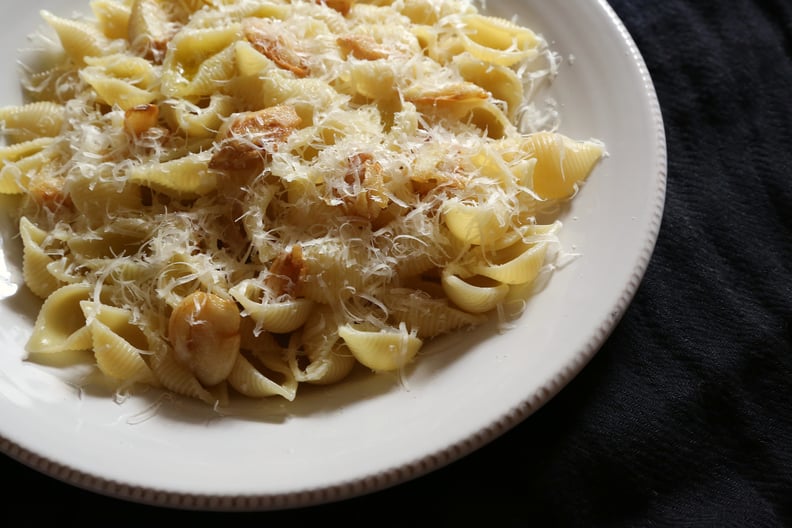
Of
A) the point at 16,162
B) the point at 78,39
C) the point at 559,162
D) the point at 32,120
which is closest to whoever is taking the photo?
the point at 559,162

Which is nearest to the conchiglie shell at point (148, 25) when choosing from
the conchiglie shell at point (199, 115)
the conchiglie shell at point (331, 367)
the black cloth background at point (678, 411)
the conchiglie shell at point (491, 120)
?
the conchiglie shell at point (199, 115)

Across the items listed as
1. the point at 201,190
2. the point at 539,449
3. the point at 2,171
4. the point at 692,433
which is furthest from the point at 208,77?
the point at 692,433

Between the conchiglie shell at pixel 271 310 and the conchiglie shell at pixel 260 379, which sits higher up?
the conchiglie shell at pixel 271 310

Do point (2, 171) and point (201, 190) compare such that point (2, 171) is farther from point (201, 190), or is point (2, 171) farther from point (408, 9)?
point (408, 9)

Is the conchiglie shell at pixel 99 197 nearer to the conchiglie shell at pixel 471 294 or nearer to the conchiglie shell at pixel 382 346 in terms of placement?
the conchiglie shell at pixel 382 346

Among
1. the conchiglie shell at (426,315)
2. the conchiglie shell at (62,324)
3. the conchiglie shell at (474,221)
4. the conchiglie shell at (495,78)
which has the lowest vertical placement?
the conchiglie shell at (62,324)

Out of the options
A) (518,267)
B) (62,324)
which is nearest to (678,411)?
(518,267)

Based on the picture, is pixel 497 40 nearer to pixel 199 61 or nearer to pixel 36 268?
pixel 199 61
